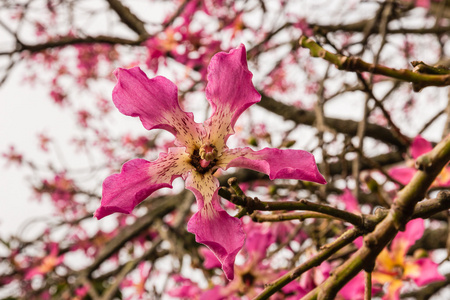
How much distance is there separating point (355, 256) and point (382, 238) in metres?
0.06

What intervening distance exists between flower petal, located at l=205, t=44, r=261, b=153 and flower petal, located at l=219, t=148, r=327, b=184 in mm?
62

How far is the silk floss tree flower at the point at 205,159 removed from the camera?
0.72 meters

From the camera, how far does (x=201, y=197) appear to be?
786 mm

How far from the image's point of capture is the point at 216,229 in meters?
0.75

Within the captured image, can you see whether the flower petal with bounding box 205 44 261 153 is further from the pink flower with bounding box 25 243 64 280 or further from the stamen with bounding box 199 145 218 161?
the pink flower with bounding box 25 243 64 280

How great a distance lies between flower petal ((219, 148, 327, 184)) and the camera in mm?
723

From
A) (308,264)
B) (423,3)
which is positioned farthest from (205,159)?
(423,3)

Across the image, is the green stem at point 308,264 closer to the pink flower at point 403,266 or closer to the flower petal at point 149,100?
the flower petal at point 149,100

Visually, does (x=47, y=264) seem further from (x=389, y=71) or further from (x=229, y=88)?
(x=389, y=71)

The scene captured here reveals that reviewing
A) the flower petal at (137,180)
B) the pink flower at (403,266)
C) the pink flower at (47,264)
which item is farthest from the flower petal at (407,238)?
the pink flower at (47,264)

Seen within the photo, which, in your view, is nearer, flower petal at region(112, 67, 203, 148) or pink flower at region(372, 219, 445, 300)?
flower petal at region(112, 67, 203, 148)

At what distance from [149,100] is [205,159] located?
157mm

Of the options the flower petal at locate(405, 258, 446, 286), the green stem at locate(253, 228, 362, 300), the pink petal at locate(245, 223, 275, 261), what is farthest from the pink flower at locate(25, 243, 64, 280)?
the green stem at locate(253, 228, 362, 300)

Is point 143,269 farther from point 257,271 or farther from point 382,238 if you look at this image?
point 382,238
